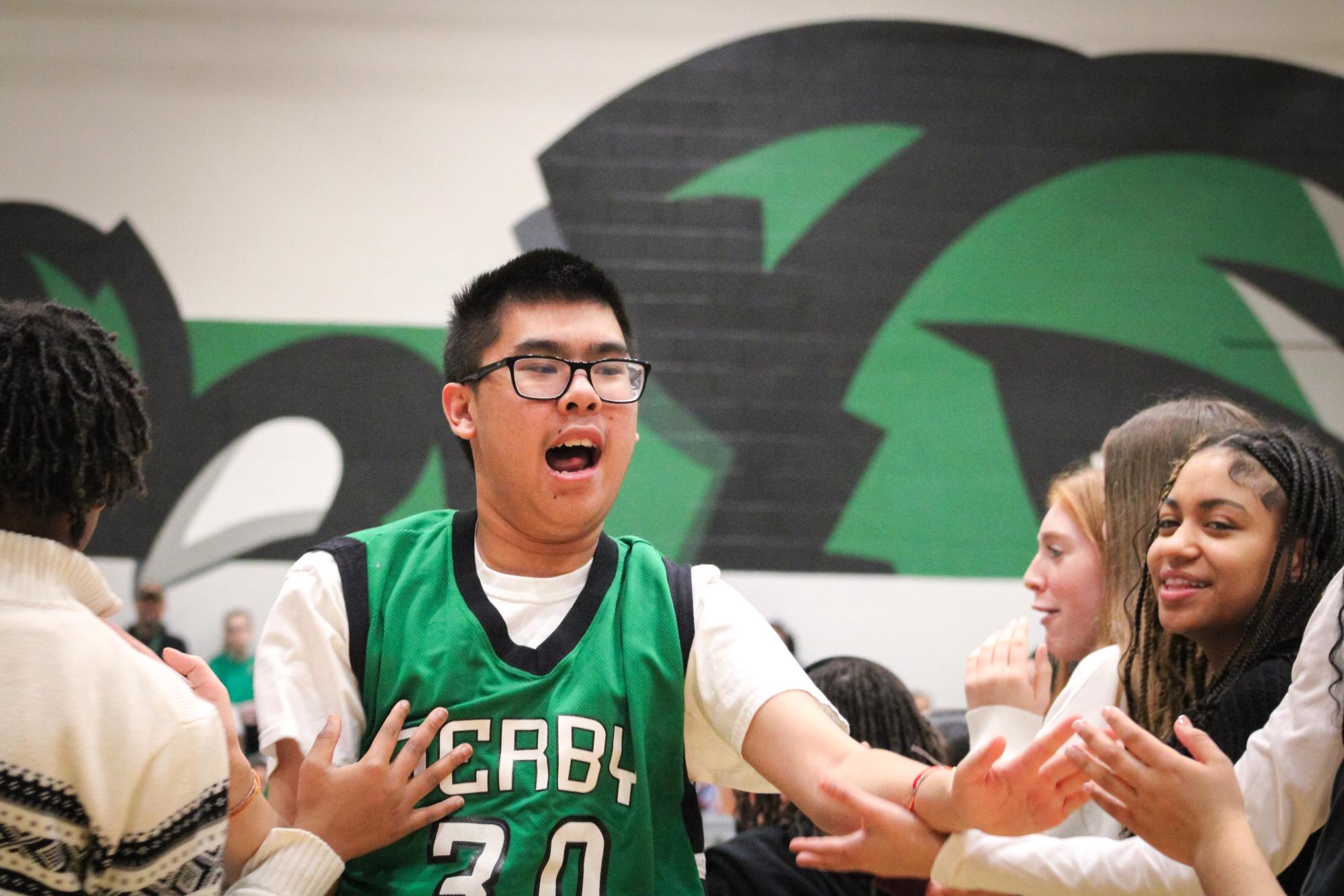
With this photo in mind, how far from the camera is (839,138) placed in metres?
6.98

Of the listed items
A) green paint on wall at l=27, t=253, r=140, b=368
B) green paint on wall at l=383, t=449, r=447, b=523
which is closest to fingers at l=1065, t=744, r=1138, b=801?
green paint on wall at l=383, t=449, r=447, b=523

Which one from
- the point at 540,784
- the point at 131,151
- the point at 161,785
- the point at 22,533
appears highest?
the point at 131,151

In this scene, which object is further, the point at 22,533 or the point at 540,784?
the point at 540,784

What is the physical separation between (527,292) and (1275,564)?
4.44ft

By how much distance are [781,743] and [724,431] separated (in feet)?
16.6

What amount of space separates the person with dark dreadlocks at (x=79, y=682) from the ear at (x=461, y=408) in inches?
27.4

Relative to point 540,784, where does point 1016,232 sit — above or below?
above

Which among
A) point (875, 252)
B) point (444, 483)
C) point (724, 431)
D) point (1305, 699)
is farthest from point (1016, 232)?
point (1305, 699)

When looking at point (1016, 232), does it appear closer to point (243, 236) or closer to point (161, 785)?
point (243, 236)

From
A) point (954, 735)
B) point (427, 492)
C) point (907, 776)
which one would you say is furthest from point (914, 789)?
point (427, 492)

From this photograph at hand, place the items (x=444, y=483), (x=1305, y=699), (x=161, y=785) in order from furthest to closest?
(x=444, y=483), (x=1305, y=699), (x=161, y=785)

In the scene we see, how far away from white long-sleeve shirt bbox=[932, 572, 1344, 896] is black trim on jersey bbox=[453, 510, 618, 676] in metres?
0.63

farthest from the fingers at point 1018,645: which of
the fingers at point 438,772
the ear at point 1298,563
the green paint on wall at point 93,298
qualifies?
the green paint on wall at point 93,298

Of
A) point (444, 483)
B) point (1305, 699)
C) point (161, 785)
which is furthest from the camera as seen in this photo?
point (444, 483)
